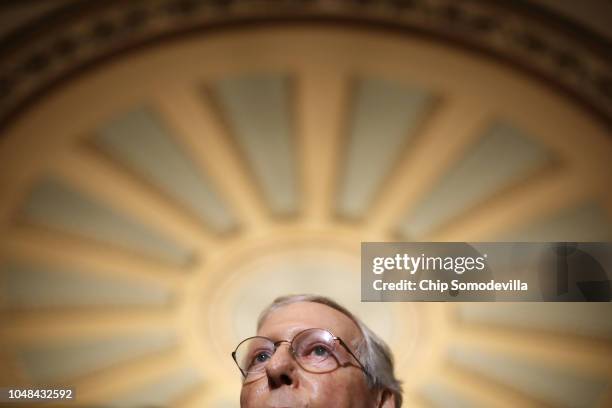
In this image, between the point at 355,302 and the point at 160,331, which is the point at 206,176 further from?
the point at 355,302

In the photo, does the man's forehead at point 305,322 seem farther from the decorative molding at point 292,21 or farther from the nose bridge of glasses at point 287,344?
the decorative molding at point 292,21

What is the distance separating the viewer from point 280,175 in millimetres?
2258

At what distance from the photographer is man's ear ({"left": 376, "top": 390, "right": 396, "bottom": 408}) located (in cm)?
135

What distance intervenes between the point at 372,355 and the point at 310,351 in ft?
0.48

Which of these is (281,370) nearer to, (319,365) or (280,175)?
(319,365)

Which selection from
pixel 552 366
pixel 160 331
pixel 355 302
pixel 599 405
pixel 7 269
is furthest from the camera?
pixel 160 331

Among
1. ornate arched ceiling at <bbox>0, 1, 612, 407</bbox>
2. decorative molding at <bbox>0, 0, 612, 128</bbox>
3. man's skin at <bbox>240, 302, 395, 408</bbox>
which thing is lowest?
man's skin at <bbox>240, 302, 395, 408</bbox>

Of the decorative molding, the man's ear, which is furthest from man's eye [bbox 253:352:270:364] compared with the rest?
the decorative molding

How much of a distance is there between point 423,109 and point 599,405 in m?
0.97

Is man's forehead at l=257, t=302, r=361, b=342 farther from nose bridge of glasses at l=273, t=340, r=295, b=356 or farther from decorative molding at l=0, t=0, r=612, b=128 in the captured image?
decorative molding at l=0, t=0, r=612, b=128

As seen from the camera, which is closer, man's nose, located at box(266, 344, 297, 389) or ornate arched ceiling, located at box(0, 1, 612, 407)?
man's nose, located at box(266, 344, 297, 389)

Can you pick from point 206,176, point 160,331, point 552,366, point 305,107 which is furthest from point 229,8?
point 552,366

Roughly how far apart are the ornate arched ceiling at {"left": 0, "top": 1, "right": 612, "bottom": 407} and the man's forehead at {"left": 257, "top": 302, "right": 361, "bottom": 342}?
491 millimetres

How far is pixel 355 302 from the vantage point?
5.36 ft
